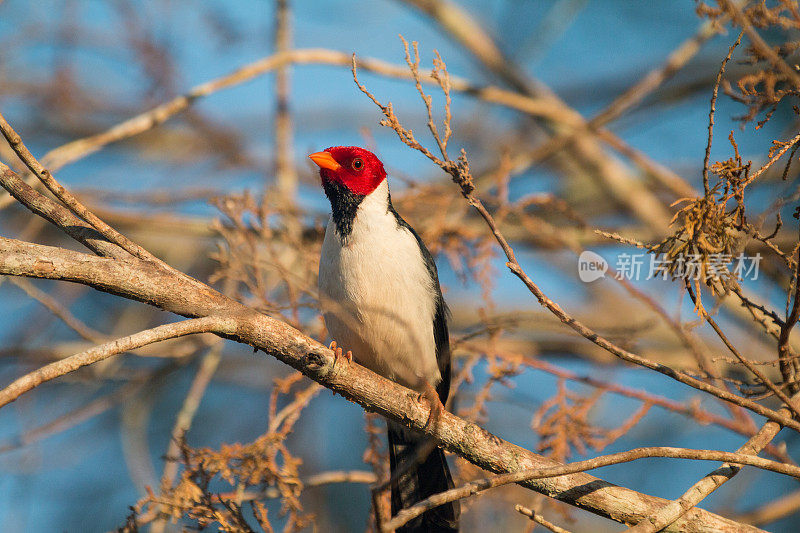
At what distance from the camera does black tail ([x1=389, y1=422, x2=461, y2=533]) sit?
3428mm

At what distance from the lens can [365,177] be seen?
12.3 ft

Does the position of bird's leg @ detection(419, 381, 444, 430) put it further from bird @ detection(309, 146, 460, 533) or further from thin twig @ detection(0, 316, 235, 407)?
thin twig @ detection(0, 316, 235, 407)

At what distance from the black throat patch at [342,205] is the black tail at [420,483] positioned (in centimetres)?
114

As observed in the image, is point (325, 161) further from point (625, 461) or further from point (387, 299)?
point (625, 461)

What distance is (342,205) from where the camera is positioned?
3654 mm

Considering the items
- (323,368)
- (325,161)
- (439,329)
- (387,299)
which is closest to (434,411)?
(323,368)

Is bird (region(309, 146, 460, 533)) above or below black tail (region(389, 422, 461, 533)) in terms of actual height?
above

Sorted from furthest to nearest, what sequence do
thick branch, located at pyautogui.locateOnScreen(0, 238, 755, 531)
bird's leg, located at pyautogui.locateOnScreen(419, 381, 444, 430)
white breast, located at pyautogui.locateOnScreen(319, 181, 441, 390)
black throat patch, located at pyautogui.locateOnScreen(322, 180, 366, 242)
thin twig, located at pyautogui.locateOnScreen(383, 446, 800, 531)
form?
black throat patch, located at pyautogui.locateOnScreen(322, 180, 366, 242)
white breast, located at pyautogui.locateOnScreen(319, 181, 441, 390)
bird's leg, located at pyautogui.locateOnScreen(419, 381, 444, 430)
thick branch, located at pyautogui.locateOnScreen(0, 238, 755, 531)
thin twig, located at pyautogui.locateOnScreen(383, 446, 800, 531)

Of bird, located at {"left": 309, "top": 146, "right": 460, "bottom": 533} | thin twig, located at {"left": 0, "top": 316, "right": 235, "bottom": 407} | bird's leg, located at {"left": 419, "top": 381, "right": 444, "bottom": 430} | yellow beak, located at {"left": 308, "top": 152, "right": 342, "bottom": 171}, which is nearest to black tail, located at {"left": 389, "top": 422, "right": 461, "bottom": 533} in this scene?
bird, located at {"left": 309, "top": 146, "right": 460, "bottom": 533}

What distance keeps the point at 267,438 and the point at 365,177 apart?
145 cm

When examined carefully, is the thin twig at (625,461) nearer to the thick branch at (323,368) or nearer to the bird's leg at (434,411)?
the thick branch at (323,368)

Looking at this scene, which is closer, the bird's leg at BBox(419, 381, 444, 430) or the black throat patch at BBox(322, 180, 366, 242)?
the bird's leg at BBox(419, 381, 444, 430)

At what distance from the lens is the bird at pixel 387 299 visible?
335 cm

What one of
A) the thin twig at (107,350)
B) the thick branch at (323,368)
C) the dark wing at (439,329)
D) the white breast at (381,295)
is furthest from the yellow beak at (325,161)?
the thin twig at (107,350)
